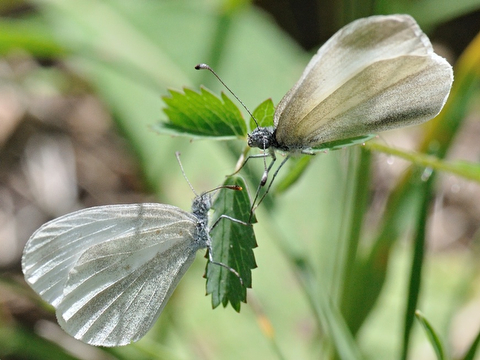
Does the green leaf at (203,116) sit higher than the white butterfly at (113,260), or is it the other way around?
the green leaf at (203,116)

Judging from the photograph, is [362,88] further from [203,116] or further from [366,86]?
[203,116]

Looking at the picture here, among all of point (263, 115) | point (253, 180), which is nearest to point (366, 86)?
point (263, 115)

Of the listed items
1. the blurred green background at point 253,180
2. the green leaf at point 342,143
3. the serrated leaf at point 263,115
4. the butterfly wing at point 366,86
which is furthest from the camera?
the blurred green background at point 253,180

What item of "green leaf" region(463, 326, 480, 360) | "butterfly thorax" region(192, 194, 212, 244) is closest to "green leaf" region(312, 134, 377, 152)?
"butterfly thorax" region(192, 194, 212, 244)

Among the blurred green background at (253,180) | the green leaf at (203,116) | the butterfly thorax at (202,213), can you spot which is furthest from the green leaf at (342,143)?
the butterfly thorax at (202,213)

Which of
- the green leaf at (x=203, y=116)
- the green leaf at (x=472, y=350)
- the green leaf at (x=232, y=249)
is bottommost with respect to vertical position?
the green leaf at (x=472, y=350)

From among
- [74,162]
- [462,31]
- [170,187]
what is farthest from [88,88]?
[462,31]

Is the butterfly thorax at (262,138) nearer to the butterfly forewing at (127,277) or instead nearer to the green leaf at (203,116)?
the green leaf at (203,116)
